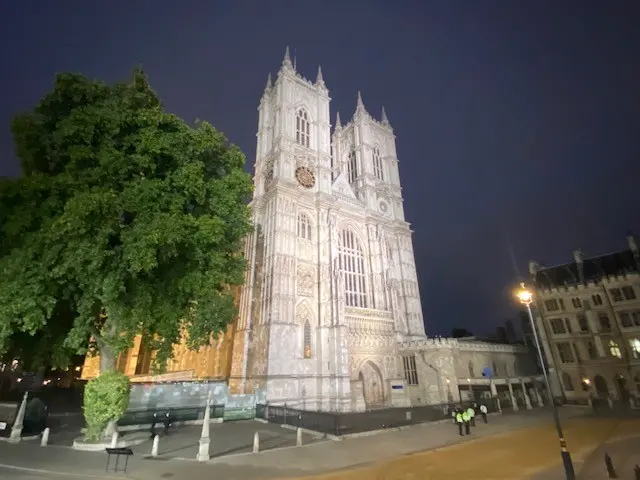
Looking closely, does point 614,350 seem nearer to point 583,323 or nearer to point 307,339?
point 583,323

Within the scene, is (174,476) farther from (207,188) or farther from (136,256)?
(207,188)

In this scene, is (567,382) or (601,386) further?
(567,382)

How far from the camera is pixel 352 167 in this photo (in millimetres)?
46250

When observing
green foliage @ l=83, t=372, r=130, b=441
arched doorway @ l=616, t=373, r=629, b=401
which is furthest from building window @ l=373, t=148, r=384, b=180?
green foliage @ l=83, t=372, r=130, b=441

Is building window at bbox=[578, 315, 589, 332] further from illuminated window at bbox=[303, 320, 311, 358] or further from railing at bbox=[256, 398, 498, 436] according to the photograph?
illuminated window at bbox=[303, 320, 311, 358]

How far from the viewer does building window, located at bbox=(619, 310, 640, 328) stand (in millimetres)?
30109

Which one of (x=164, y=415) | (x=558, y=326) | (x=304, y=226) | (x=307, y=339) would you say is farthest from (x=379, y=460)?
(x=558, y=326)

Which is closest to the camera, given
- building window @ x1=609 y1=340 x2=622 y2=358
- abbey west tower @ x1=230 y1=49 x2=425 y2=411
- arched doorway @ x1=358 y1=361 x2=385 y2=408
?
abbey west tower @ x1=230 y1=49 x2=425 y2=411

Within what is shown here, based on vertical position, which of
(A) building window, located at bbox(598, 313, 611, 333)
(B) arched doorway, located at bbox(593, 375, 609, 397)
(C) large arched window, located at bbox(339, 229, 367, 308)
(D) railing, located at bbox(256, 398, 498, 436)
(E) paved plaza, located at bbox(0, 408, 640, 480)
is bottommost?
(E) paved plaza, located at bbox(0, 408, 640, 480)

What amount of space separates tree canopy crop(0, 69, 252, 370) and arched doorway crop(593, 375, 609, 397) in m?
36.2

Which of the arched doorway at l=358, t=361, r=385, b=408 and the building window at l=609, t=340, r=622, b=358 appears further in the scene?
the arched doorway at l=358, t=361, r=385, b=408

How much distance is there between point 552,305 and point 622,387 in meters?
9.06

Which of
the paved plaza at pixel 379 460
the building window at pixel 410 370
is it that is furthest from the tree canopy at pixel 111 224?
the building window at pixel 410 370

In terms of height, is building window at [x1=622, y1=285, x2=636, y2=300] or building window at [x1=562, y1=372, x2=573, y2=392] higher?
building window at [x1=622, y1=285, x2=636, y2=300]
